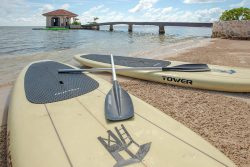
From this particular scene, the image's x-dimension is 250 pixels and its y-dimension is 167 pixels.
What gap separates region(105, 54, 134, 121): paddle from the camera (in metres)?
2.31

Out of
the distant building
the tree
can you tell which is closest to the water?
the tree

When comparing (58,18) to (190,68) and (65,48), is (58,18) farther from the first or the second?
(190,68)

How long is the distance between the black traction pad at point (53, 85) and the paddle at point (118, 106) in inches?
22.4

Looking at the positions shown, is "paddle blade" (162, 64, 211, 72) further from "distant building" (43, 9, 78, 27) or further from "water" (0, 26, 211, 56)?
"distant building" (43, 9, 78, 27)

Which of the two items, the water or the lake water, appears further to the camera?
the water

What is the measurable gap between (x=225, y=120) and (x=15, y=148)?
268 cm

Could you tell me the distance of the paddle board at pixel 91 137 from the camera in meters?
1.68

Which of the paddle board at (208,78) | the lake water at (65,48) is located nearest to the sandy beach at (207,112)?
the paddle board at (208,78)

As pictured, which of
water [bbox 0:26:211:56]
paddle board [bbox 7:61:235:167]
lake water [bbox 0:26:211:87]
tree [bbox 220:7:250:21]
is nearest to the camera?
paddle board [bbox 7:61:235:167]

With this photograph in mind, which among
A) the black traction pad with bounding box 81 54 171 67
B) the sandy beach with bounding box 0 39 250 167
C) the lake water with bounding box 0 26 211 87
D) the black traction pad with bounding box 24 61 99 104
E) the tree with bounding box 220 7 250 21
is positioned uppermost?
the tree with bounding box 220 7 250 21

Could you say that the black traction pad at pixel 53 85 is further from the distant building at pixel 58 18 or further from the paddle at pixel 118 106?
the distant building at pixel 58 18

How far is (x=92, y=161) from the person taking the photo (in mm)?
1666

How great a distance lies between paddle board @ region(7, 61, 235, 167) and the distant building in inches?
2199

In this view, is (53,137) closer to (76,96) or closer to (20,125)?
(20,125)
